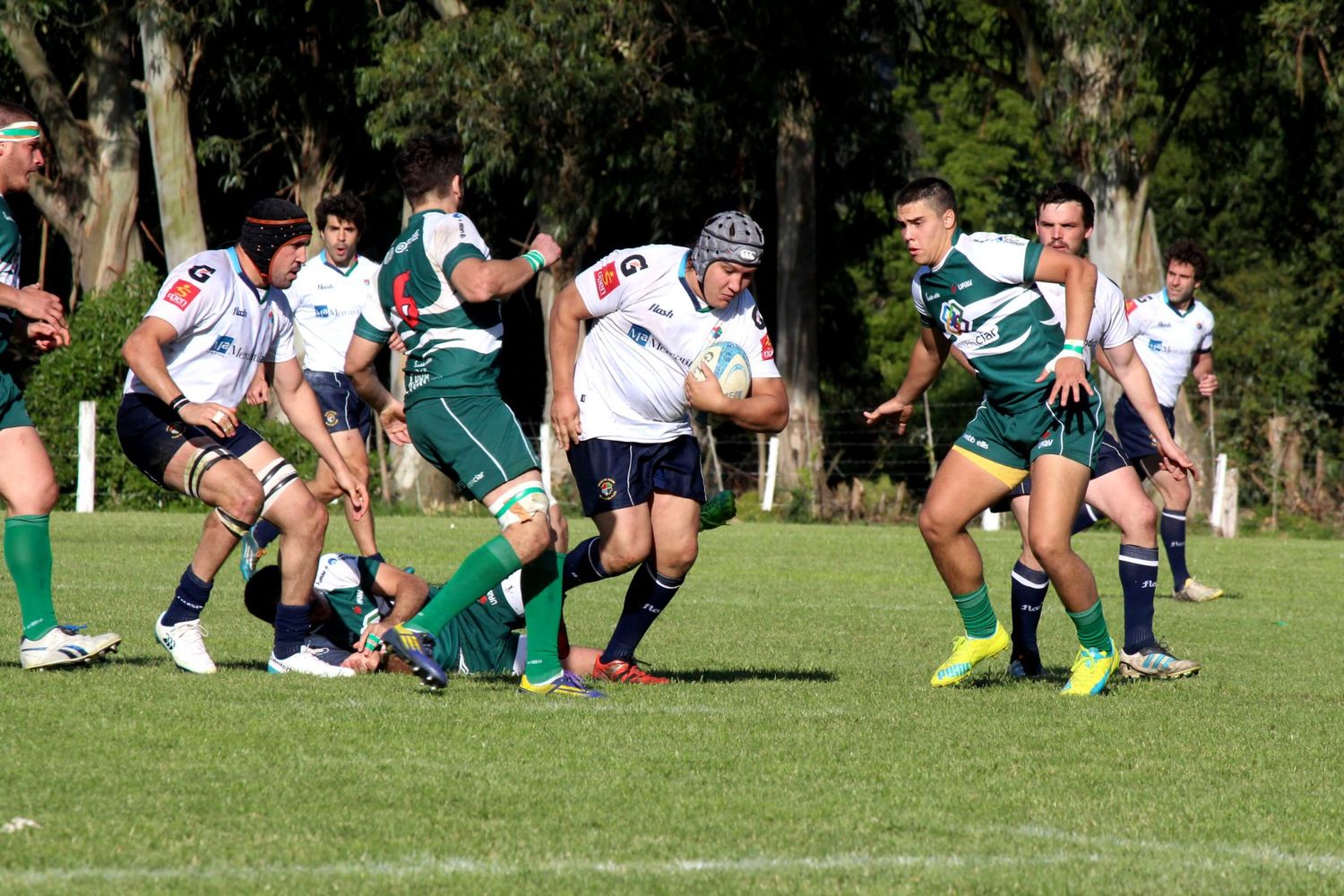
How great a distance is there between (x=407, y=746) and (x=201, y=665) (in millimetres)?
2092

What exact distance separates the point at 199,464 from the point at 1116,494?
460 centimetres

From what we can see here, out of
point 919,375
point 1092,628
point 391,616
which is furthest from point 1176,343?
point 391,616

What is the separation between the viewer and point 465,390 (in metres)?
7.27

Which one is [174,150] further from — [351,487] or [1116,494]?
[1116,494]

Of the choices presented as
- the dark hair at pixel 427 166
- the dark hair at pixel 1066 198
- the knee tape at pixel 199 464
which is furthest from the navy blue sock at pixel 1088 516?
the knee tape at pixel 199 464

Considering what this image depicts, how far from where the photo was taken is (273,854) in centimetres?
436

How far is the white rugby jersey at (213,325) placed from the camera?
301 inches

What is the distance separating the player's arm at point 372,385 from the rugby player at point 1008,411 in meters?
2.48

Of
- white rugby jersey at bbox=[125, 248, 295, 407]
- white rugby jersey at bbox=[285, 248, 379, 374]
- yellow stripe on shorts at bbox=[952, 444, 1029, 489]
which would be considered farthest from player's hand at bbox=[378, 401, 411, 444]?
white rugby jersey at bbox=[285, 248, 379, 374]

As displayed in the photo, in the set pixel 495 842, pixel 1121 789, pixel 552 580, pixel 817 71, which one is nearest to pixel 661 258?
pixel 552 580

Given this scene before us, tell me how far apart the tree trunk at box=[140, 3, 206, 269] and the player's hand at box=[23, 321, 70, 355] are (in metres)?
23.6

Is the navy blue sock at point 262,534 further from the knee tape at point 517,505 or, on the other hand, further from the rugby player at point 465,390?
the knee tape at point 517,505

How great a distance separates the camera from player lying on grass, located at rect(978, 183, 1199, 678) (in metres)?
8.77

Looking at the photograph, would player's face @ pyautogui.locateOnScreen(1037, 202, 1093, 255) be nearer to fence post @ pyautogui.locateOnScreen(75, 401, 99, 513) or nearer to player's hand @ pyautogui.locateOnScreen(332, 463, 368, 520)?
player's hand @ pyautogui.locateOnScreen(332, 463, 368, 520)
